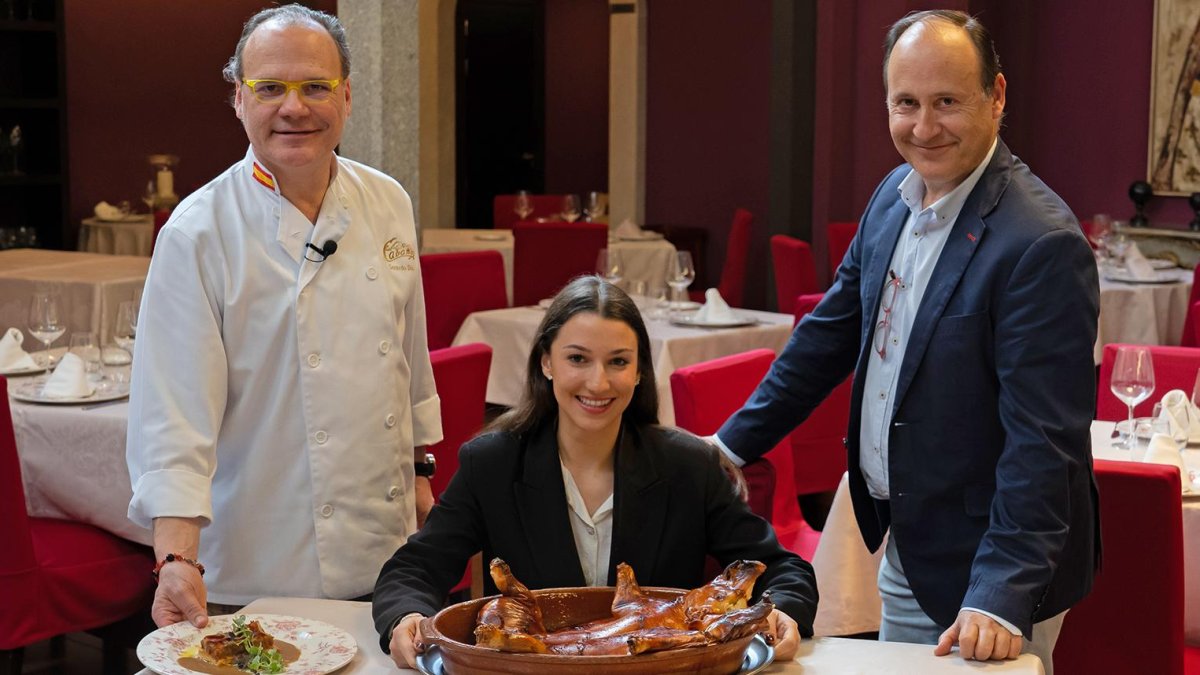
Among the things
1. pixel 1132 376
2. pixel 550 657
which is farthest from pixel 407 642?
pixel 1132 376

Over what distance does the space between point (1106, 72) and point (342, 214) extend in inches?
285

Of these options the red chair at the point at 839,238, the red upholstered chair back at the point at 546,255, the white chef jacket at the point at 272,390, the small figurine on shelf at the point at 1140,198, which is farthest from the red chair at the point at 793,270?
the white chef jacket at the point at 272,390

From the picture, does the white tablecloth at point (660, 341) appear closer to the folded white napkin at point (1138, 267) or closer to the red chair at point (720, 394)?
the red chair at point (720, 394)

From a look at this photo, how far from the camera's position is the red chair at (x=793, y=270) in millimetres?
6465

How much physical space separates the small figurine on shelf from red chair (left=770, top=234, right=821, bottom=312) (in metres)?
2.53

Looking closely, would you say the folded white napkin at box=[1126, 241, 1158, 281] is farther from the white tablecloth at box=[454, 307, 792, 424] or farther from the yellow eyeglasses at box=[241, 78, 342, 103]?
the yellow eyeglasses at box=[241, 78, 342, 103]

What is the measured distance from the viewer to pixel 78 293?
6.12 m

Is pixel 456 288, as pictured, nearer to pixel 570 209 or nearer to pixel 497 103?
pixel 570 209

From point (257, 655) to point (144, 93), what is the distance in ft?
A: 28.1

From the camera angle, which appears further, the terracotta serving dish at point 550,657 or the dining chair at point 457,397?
the dining chair at point 457,397

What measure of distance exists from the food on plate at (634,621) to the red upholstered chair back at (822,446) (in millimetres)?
2872

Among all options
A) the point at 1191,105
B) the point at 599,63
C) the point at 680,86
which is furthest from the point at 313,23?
the point at 599,63

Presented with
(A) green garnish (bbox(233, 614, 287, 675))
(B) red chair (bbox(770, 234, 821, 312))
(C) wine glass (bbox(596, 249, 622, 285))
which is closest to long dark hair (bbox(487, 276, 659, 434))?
(A) green garnish (bbox(233, 614, 287, 675))

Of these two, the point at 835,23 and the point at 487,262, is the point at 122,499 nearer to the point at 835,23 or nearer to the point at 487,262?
the point at 487,262
